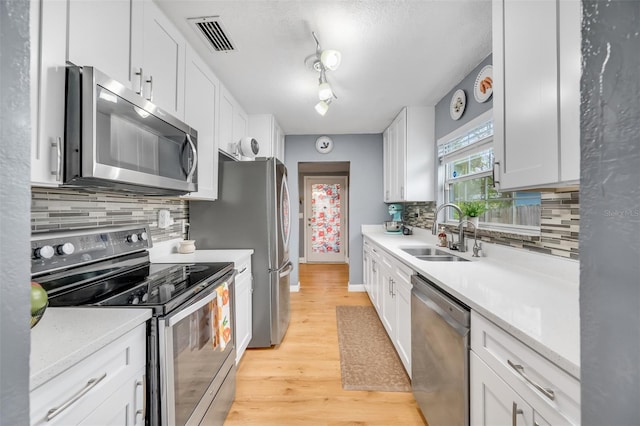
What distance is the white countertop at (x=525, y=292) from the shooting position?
2.59 ft

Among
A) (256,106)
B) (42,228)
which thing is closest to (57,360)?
(42,228)

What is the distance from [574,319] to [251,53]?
2.31 metres

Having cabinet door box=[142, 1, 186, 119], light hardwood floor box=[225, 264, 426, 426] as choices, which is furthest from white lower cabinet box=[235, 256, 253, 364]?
cabinet door box=[142, 1, 186, 119]

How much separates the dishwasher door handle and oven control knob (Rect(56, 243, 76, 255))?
1.70 metres

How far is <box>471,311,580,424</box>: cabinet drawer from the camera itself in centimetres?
71

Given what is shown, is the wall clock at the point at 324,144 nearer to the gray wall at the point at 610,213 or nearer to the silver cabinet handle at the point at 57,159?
the silver cabinet handle at the point at 57,159

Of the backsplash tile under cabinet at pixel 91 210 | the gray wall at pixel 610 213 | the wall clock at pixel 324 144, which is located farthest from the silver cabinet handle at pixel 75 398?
the wall clock at pixel 324 144

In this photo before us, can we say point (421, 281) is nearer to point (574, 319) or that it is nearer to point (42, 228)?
point (574, 319)

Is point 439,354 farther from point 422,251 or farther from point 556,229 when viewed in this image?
point 422,251

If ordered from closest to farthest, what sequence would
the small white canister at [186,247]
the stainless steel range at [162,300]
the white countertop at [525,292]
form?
the white countertop at [525,292] < the stainless steel range at [162,300] < the small white canister at [186,247]

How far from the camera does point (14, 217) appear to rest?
10.2 inches

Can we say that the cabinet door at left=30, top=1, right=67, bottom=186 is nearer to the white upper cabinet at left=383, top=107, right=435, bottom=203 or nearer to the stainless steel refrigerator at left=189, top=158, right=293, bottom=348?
the stainless steel refrigerator at left=189, top=158, right=293, bottom=348

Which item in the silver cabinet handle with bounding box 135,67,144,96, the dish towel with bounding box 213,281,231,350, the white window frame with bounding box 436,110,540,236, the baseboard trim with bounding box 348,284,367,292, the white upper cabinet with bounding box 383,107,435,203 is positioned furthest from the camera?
the baseboard trim with bounding box 348,284,367,292

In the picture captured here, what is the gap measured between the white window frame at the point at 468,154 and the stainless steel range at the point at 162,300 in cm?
186
